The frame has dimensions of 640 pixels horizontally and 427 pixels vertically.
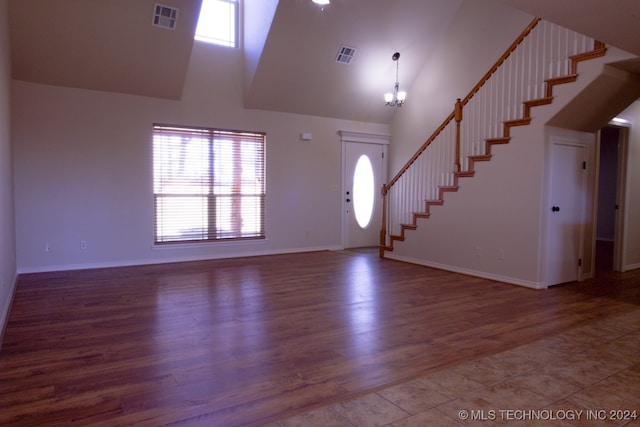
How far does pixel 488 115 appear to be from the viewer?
18.2ft

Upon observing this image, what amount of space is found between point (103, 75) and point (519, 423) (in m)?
6.16

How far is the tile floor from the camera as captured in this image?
206 centimetres

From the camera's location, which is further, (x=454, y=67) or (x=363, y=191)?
(x=363, y=191)

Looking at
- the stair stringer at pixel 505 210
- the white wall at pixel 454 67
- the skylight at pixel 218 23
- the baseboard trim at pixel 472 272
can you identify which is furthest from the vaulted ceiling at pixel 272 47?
the baseboard trim at pixel 472 272

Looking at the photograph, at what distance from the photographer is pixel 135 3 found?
4.88m

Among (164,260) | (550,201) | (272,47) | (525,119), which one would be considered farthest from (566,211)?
(164,260)

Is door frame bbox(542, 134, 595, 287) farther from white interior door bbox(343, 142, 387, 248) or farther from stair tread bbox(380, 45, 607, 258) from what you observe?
white interior door bbox(343, 142, 387, 248)

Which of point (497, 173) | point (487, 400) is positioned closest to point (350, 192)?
point (497, 173)

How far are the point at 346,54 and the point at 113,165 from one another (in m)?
4.13

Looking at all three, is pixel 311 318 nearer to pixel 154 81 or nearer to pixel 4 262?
pixel 4 262

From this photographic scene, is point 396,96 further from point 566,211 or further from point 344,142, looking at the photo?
point 566,211

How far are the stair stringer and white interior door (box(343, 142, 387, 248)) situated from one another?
2.26m

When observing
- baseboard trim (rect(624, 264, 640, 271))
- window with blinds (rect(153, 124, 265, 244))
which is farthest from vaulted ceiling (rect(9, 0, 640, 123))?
baseboard trim (rect(624, 264, 640, 271))

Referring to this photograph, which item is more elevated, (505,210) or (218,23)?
(218,23)
